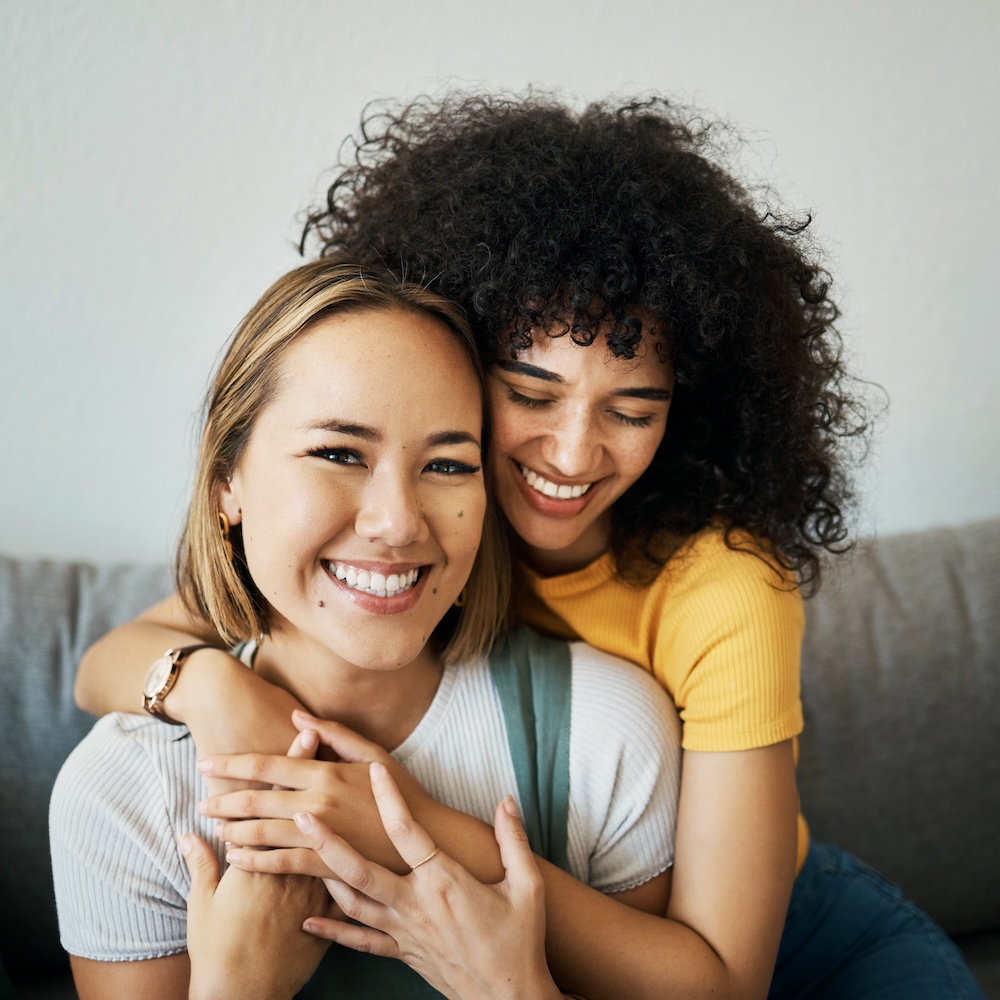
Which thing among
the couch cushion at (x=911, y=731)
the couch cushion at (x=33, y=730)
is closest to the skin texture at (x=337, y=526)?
the couch cushion at (x=33, y=730)

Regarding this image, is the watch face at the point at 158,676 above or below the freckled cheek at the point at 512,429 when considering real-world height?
below

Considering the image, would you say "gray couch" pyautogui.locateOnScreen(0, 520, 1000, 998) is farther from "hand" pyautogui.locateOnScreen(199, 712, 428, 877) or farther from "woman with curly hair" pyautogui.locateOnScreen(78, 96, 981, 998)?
"hand" pyautogui.locateOnScreen(199, 712, 428, 877)

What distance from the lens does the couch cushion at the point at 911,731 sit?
187 centimetres

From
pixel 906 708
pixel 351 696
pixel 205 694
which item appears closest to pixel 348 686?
pixel 351 696

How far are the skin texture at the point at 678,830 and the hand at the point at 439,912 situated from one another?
21mm

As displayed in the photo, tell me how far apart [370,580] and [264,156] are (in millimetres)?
1064

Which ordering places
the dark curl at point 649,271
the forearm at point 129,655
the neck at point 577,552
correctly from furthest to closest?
the neck at point 577,552 < the forearm at point 129,655 < the dark curl at point 649,271

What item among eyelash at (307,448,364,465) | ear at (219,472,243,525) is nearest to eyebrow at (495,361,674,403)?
eyelash at (307,448,364,465)

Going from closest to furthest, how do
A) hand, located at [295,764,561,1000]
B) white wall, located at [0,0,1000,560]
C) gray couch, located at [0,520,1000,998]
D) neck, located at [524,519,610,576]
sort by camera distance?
1. hand, located at [295,764,561,1000]
2. neck, located at [524,519,610,576]
3. white wall, located at [0,0,1000,560]
4. gray couch, located at [0,520,1000,998]

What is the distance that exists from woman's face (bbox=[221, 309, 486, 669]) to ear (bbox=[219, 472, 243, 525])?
0.03 m

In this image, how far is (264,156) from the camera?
1.83m

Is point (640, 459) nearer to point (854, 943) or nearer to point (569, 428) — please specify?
point (569, 428)

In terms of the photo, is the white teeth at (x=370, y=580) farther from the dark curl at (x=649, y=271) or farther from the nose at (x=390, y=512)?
the dark curl at (x=649, y=271)

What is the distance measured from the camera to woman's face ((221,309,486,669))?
44.4 inches
